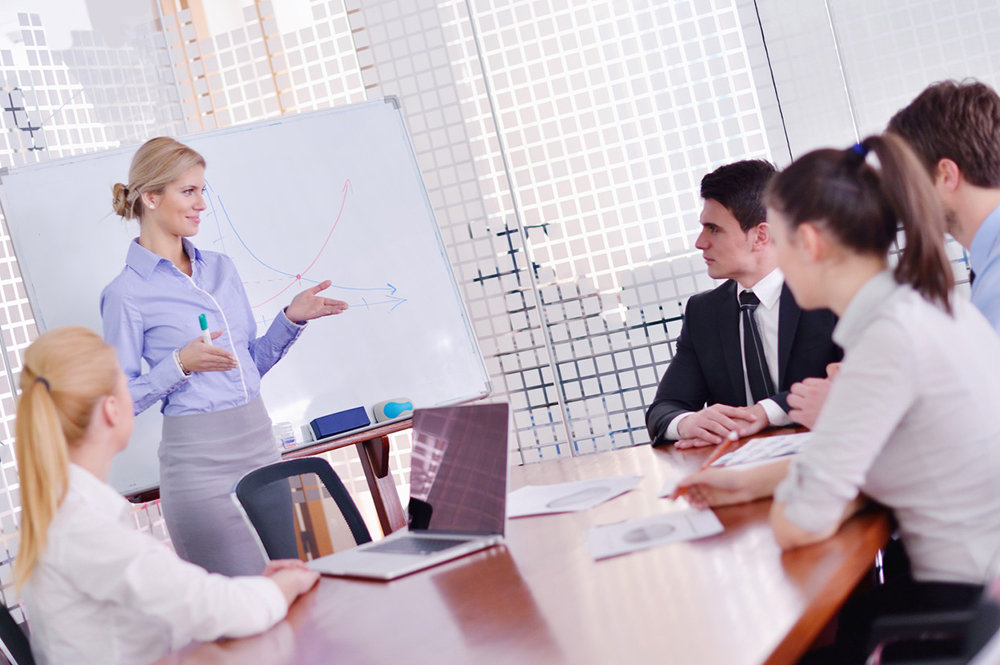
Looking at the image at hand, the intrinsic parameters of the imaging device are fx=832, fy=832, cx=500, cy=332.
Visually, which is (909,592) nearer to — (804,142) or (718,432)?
(718,432)

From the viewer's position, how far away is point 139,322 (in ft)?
7.72

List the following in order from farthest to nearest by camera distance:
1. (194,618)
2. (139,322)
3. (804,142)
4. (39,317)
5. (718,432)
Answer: (804,142) < (39,317) < (139,322) < (718,432) < (194,618)

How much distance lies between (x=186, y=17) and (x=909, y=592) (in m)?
3.75

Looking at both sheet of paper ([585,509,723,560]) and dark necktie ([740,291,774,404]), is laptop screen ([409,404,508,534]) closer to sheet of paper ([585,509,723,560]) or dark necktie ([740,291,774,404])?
sheet of paper ([585,509,723,560])

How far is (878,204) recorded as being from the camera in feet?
4.02

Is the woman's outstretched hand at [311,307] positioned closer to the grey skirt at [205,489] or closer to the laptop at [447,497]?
the grey skirt at [205,489]

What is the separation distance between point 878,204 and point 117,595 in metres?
1.27

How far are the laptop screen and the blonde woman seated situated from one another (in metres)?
0.32

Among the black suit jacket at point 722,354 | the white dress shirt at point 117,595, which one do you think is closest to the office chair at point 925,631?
the white dress shirt at point 117,595

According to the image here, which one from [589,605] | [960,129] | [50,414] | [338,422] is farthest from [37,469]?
[960,129]

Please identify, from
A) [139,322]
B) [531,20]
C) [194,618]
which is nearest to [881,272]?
[194,618]

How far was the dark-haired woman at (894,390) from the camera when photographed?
3.76ft

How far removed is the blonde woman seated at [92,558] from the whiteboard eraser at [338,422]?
4.92 feet

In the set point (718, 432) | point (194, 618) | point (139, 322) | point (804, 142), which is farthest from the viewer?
point (804, 142)
